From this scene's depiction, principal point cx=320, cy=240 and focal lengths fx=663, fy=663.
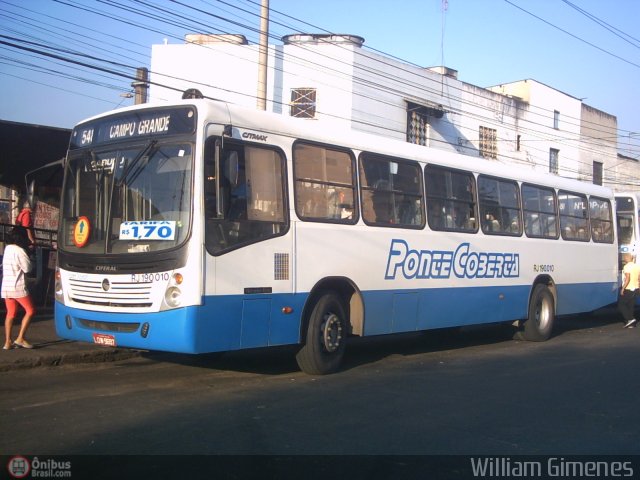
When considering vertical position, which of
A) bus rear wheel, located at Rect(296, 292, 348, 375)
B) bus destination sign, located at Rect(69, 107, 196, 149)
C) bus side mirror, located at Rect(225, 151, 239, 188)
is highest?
bus destination sign, located at Rect(69, 107, 196, 149)

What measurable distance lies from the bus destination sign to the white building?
13.9 metres

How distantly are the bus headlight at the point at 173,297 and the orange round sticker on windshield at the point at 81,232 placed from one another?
57.6 inches

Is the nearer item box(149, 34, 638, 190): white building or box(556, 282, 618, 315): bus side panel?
box(556, 282, 618, 315): bus side panel

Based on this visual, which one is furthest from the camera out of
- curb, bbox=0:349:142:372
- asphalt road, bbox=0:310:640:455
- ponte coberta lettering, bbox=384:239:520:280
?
ponte coberta lettering, bbox=384:239:520:280

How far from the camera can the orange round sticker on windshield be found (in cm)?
799

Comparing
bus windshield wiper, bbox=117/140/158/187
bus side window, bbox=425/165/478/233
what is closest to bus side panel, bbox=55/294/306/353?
bus windshield wiper, bbox=117/140/158/187

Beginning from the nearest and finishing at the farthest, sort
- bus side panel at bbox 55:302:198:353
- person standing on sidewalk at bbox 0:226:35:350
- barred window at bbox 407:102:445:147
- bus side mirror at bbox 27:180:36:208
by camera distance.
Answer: bus side panel at bbox 55:302:198:353
bus side mirror at bbox 27:180:36:208
person standing on sidewalk at bbox 0:226:35:350
barred window at bbox 407:102:445:147

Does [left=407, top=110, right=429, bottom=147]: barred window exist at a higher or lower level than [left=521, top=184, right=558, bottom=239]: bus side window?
higher

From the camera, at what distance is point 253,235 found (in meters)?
7.85

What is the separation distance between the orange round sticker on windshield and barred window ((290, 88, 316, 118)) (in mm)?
18226

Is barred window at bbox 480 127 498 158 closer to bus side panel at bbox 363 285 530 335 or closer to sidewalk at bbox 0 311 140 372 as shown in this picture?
bus side panel at bbox 363 285 530 335

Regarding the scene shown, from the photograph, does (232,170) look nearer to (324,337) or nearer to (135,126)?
(135,126)

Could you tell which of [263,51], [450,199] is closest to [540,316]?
[450,199]

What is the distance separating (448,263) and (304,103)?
53.1ft
